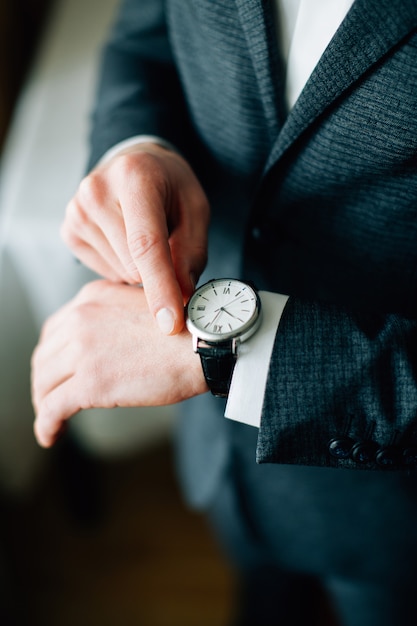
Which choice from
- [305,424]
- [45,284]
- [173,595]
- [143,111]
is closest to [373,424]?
[305,424]

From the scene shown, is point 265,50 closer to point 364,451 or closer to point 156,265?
point 156,265

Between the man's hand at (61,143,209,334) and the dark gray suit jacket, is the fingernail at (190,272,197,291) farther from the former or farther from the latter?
the dark gray suit jacket

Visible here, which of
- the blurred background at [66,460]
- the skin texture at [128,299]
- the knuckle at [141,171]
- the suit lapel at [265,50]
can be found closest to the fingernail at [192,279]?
the skin texture at [128,299]

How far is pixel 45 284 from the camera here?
1.23 meters

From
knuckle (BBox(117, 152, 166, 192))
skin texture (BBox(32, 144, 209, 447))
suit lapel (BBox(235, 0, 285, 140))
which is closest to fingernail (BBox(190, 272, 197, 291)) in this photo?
skin texture (BBox(32, 144, 209, 447))

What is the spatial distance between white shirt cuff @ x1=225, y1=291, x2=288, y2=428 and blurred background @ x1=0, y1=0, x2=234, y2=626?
68 cm

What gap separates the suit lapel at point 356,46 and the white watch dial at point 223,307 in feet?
0.67

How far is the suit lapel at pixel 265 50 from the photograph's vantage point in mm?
604

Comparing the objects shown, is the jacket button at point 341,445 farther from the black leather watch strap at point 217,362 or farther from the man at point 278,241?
the black leather watch strap at point 217,362

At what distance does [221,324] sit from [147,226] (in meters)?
0.13

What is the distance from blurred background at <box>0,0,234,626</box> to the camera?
4.08ft

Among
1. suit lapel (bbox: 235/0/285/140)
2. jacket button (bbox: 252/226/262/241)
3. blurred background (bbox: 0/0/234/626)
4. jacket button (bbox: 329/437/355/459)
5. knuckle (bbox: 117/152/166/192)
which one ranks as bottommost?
blurred background (bbox: 0/0/234/626)

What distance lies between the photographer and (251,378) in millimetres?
583

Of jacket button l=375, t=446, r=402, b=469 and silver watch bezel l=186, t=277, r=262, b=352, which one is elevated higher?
silver watch bezel l=186, t=277, r=262, b=352
